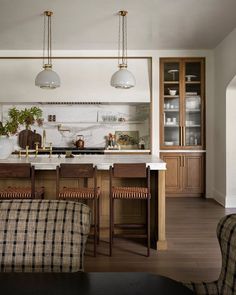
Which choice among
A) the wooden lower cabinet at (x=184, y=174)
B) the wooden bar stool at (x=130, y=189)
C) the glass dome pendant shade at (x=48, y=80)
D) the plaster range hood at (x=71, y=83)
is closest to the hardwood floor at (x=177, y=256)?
the wooden bar stool at (x=130, y=189)

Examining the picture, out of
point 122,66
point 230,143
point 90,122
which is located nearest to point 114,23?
point 122,66

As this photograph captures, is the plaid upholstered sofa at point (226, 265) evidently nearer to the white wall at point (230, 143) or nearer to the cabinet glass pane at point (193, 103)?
the white wall at point (230, 143)

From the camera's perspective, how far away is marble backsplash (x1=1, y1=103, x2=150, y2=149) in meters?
7.19

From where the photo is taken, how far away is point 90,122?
721 cm

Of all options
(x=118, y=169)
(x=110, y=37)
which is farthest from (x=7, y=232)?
(x=110, y=37)

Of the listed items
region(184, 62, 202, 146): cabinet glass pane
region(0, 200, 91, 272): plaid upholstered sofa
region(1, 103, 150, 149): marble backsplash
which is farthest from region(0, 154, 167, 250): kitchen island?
region(1, 103, 150, 149): marble backsplash

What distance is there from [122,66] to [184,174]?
9.74 feet

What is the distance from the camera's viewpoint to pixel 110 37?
589 cm

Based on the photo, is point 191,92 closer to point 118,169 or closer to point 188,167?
point 188,167

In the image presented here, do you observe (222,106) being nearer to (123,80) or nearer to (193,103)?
(193,103)

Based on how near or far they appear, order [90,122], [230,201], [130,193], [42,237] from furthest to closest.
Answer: [90,122] < [230,201] < [130,193] < [42,237]

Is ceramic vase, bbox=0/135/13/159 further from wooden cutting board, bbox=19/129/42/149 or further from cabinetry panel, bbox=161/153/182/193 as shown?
cabinetry panel, bbox=161/153/182/193

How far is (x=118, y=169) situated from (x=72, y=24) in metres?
2.83

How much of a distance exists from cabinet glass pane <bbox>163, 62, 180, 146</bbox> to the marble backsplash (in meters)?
0.55
